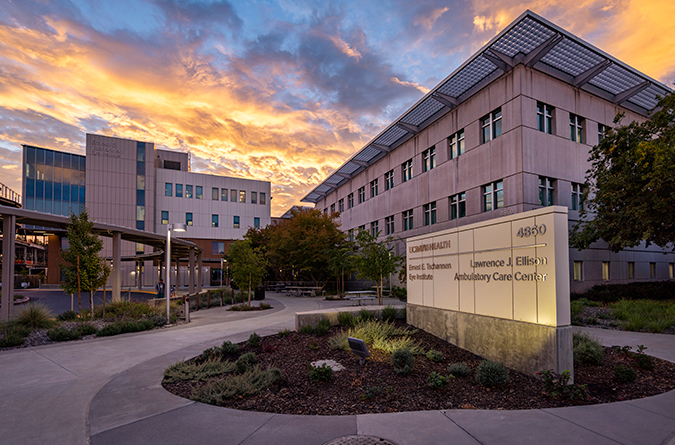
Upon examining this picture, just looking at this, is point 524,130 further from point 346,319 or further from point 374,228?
point 374,228

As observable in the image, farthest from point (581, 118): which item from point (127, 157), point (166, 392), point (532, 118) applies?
point (127, 157)

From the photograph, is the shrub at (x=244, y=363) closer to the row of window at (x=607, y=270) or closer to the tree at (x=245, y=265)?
the tree at (x=245, y=265)

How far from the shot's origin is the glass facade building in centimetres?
4772

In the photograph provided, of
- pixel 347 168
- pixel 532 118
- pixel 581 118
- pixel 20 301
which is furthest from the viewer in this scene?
pixel 347 168

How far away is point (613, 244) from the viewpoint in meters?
17.3

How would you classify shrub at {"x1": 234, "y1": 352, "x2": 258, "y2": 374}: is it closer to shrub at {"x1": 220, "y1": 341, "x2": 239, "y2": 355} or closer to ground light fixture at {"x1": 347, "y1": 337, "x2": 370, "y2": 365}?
shrub at {"x1": 220, "y1": 341, "x2": 239, "y2": 355}

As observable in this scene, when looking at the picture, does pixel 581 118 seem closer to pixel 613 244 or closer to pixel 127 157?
pixel 613 244

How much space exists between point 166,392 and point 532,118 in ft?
69.8

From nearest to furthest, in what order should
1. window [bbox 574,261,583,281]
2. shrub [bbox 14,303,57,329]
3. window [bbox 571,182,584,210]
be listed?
shrub [bbox 14,303,57,329] → window [bbox 571,182,584,210] → window [bbox 574,261,583,281]

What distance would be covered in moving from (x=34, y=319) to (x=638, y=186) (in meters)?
23.6

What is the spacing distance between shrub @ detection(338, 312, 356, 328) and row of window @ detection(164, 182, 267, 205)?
46279mm

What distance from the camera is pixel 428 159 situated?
90.5 feet

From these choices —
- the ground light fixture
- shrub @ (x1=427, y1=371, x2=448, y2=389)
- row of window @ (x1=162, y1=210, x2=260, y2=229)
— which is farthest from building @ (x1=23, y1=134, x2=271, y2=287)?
shrub @ (x1=427, y1=371, x2=448, y2=389)

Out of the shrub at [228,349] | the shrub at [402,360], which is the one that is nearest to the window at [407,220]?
the shrub at [228,349]
